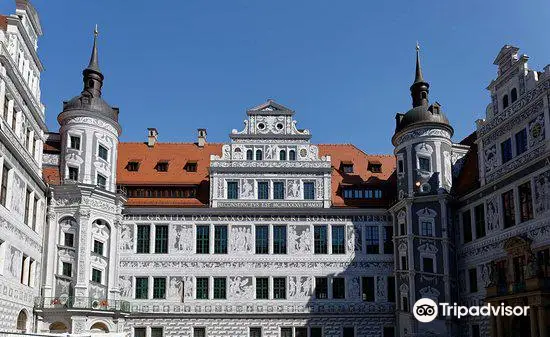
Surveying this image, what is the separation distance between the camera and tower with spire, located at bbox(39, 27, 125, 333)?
106 ft

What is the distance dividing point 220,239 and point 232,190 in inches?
106

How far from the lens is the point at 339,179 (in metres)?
38.5

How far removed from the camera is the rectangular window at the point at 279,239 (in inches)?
1437

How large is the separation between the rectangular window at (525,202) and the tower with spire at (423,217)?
5572 millimetres

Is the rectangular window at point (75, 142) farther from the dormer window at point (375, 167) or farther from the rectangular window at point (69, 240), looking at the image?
the dormer window at point (375, 167)

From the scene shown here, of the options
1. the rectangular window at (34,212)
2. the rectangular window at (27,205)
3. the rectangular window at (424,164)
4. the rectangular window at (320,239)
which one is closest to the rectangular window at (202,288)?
the rectangular window at (320,239)

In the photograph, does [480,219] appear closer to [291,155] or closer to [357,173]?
[357,173]

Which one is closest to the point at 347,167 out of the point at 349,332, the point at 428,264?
the point at 428,264

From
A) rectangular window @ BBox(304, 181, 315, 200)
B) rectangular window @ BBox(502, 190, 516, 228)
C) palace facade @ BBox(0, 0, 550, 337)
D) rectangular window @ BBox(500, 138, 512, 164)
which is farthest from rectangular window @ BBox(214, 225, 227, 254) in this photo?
rectangular window @ BBox(500, 138, 512, 164)

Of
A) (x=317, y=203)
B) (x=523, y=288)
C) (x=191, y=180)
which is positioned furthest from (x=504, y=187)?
(x=191, y=180)

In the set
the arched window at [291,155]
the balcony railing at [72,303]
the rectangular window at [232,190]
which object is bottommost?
the balcony railing at [72,303]

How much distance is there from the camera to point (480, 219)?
3241 cm

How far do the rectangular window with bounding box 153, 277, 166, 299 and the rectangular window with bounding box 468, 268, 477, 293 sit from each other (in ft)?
50.3

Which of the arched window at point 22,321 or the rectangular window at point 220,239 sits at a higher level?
the rectangular window at point 220,239
